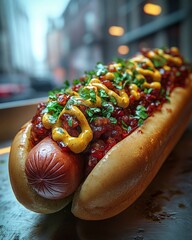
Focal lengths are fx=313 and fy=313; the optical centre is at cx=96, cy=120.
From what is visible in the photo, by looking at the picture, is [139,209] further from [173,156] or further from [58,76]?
[58,76]

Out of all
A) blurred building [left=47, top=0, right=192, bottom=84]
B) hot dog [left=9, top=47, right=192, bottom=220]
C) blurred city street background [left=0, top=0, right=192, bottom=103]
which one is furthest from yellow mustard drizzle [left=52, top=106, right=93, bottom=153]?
blurred building [left=47, top=0, right=192, bottom=84]

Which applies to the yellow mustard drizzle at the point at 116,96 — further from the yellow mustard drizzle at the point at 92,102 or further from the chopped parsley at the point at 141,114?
the chopped parsley at the point at 141,114

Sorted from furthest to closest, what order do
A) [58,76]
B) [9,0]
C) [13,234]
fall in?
[58,76]
[9,0]
[13,234]

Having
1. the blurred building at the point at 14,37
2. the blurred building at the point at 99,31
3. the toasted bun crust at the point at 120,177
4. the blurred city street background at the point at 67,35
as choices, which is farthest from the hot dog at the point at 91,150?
the blurred building at the point at 99,31

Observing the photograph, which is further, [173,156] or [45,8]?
[45,8]

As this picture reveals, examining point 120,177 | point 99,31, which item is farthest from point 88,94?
point 99,31

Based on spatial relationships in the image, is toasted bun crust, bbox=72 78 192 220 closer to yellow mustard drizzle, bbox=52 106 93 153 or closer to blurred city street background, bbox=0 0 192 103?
yellow mustard drizzle, bbox=52 106 93 153

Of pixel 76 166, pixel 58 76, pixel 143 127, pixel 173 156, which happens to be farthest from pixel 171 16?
pixel 76 166
